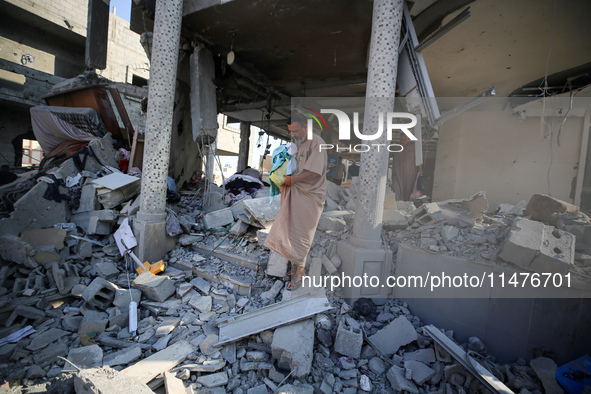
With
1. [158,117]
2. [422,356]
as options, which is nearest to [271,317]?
[422,356]

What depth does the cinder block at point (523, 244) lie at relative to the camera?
262 centimetres

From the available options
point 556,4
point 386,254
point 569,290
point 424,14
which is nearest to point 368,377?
point 386,254

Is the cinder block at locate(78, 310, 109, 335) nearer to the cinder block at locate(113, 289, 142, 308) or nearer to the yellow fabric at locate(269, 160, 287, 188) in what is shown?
the cinder block at locate(113, 289, 142, 308)

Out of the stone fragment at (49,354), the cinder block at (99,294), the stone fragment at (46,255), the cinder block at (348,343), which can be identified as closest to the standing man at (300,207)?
the cinder block at (348,343)

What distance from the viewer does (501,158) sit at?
6371mm

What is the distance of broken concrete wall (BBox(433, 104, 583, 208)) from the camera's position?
5887 mm

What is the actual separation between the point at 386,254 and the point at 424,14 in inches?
144

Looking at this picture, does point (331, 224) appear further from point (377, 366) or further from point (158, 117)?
point (158, 117)

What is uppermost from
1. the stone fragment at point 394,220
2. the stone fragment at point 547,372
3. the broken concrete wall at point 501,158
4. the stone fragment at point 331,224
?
the broken concrete wall at point 501,158

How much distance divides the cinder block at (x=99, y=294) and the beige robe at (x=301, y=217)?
2.20 metres

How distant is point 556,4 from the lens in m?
3.65

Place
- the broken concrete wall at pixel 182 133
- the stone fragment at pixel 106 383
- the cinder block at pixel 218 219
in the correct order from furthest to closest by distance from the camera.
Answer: the broken concrete wall at pixel 182 133 → the cinder block at pixel 218 219 → the stone fragment at pixel 106 383

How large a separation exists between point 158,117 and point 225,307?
3149 millimetres

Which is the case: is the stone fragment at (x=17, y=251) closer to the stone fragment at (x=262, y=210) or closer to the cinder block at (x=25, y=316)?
the cinder block at (x=25, y=316)
